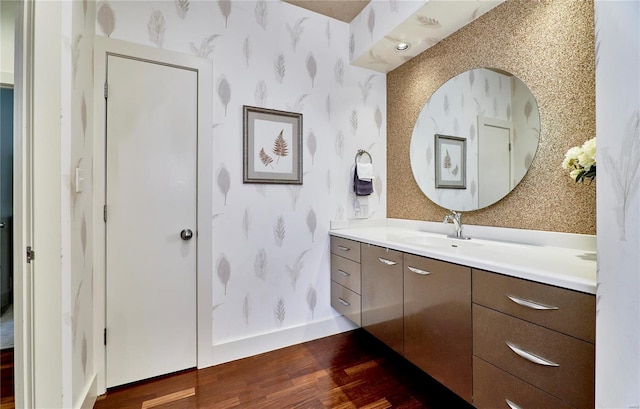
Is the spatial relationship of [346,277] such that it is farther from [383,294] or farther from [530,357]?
[530,357]

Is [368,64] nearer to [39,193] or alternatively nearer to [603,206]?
[603,206]

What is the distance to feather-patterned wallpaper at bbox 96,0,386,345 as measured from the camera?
190 cm

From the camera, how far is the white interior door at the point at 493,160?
1.71 m

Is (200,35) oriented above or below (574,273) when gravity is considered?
above

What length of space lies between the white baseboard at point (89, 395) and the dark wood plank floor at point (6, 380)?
0.34 m

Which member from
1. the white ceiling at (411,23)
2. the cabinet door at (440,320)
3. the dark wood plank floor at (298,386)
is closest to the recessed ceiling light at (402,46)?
the white ceiling at (411,23)

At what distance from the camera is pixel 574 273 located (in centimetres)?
96

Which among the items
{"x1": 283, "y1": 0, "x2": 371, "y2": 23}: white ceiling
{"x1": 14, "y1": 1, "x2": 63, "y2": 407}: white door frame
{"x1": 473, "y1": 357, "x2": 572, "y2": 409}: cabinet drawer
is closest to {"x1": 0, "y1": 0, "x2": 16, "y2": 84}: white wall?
{"x1": 14, "y1": 1, "x2": 63, "y2": 407}: white door frame

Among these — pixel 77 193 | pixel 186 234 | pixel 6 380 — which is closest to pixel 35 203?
pixel 77 193

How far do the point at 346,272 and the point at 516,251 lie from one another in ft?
3.69

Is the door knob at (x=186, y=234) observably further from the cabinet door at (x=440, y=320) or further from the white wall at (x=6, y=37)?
the cabinet door at (x=440, y=320)

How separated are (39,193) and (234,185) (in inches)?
39.9

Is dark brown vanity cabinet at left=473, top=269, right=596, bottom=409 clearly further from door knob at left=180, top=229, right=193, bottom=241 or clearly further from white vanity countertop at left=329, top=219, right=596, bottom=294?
door knob at left=180, top=229, right=193, bottom=241

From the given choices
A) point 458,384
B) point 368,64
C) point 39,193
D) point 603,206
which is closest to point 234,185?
point 39,193
